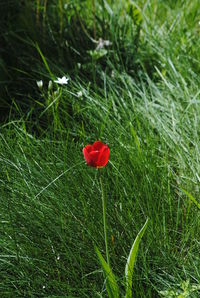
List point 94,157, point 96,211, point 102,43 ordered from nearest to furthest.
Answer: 1. point 94,157
2. point 96,211
3. point 102,43

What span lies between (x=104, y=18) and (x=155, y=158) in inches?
48.8

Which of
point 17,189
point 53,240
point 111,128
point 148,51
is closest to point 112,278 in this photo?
point 53,240

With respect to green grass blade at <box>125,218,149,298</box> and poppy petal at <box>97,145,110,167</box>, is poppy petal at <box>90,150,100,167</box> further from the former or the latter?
green grass blade at <box>125,218,149,298</box>

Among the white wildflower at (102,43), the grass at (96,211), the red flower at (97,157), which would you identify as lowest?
the grass at (96,211)

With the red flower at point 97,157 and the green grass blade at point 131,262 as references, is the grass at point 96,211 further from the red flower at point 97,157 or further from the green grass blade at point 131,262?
the red flower at point 97,157

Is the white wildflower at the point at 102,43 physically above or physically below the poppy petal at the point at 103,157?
below

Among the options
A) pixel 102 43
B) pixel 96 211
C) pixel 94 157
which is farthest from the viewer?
pixel 102 43

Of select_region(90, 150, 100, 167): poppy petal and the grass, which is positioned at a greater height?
select_region(90, 150, 100, 167): poppy petal

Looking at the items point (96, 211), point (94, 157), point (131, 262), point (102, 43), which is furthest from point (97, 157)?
point (102, 43)

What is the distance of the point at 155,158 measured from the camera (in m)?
1.79

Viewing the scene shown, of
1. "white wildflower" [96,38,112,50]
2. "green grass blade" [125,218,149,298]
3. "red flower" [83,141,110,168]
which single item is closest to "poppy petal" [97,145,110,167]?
"red flower" [83,141,110,168]

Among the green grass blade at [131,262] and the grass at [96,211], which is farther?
the grass at [96,211]

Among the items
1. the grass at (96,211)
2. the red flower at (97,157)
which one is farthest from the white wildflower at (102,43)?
the red flower at (97,157)

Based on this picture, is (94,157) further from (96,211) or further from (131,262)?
(96,211)
